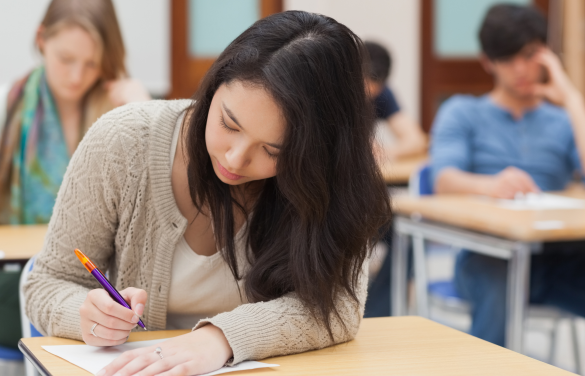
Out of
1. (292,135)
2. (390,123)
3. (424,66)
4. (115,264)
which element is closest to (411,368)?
(292,135)

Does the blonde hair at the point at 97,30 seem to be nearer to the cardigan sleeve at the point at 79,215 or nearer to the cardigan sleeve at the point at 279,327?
the cardigan sleeve at the point at 79,215

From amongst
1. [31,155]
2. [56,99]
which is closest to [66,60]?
[56,99]

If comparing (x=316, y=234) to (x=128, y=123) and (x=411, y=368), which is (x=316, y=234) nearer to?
(x=411, y=368)

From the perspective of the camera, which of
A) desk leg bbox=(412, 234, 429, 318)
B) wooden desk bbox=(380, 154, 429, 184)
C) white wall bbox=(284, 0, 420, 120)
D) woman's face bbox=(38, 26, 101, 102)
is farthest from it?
white wall bbox=(284, 0, 420, 120)

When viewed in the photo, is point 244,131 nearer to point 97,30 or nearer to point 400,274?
point 97,30

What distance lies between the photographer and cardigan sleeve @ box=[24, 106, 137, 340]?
1.21 meters

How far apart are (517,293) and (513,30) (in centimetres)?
115

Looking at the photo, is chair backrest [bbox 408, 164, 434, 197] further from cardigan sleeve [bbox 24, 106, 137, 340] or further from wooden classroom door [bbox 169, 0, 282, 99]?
wooden classroom door [bbox 169, 0, 282, 99]

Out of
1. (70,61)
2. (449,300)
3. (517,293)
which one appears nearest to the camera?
(517,293)

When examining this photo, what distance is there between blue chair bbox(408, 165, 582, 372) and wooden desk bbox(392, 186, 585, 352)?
43mm

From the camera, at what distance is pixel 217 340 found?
3.42 feet

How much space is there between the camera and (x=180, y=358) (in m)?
0.99

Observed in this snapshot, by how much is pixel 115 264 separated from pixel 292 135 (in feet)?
1.51

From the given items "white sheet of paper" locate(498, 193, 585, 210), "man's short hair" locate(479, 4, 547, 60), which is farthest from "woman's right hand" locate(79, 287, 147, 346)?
"man's short hair" locate(479, 4, 547, 60)
